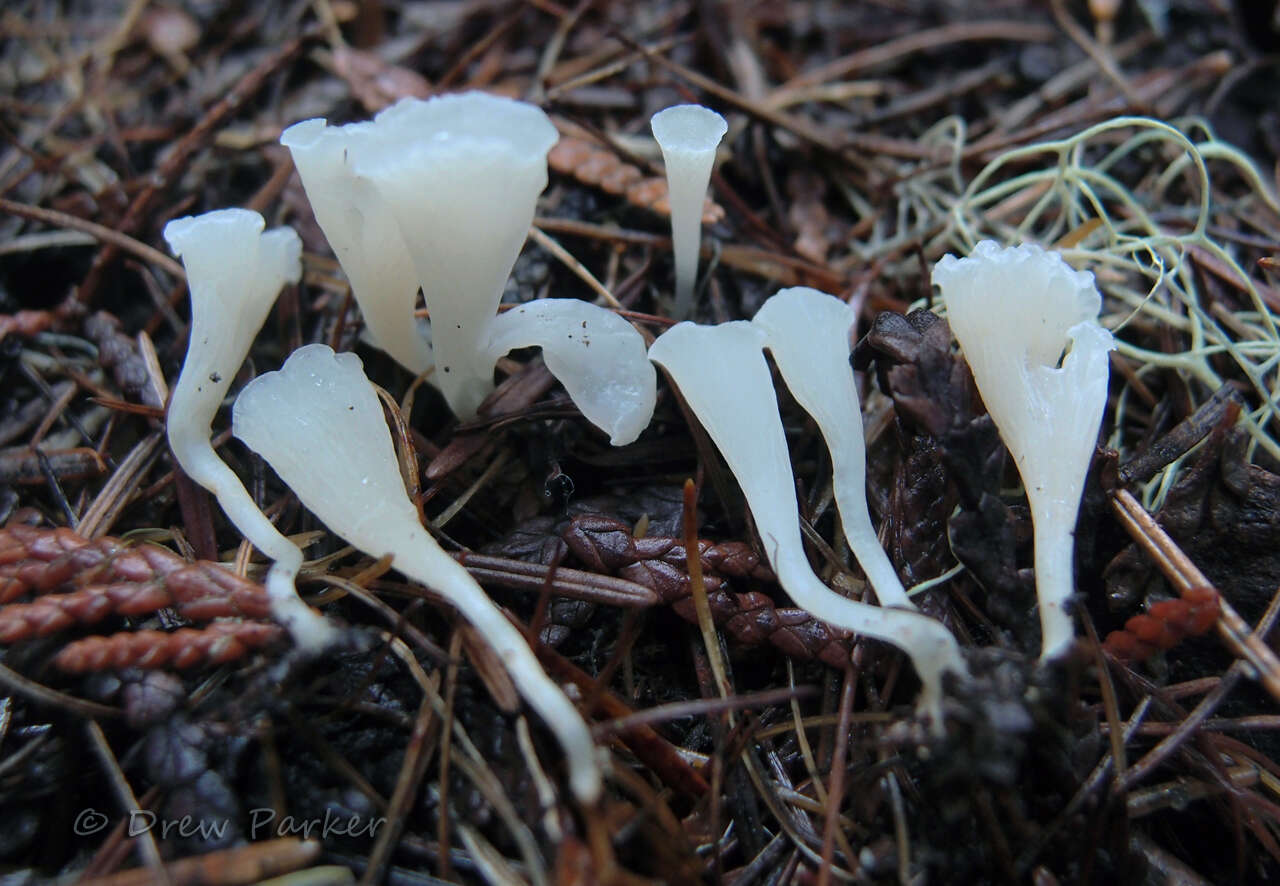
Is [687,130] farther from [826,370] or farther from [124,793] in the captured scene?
[124,793]

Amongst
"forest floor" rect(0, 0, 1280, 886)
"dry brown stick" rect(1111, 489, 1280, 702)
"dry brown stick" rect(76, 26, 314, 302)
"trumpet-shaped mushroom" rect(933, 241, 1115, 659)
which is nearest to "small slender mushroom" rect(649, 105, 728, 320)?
"forest floor" rect(0, 0, 1280, 886)

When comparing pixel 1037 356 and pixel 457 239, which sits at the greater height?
pixel 457 239

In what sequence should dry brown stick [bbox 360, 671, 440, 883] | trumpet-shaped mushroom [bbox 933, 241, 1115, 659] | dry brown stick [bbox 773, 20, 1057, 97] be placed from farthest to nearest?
dry brown stick [bbox 773, 20, 1057, 97] → trumpet-shaped mushroom [bbox 933, 241, 1115, 659] → dry brown stick [bbox 360, 671, 440, 883]

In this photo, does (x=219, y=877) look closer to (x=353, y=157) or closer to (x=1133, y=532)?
(x=353, y=157)

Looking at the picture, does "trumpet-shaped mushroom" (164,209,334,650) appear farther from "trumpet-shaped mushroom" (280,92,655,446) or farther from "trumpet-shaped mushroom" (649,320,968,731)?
"trumpet-shaped mushroom" (649,320,968,731)

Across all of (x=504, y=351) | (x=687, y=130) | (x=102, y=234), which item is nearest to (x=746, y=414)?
(x=504, y=351)

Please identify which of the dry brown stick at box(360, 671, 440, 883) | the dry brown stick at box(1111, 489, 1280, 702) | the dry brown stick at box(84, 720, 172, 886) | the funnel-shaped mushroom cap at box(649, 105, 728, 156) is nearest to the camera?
the dry brown stick at box(84, 720, 172, 886)
